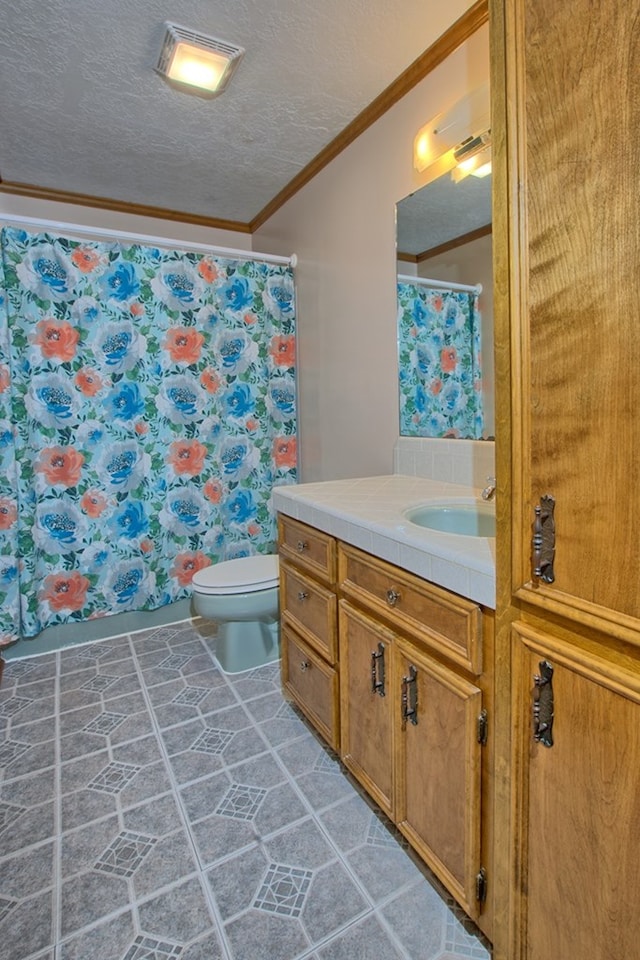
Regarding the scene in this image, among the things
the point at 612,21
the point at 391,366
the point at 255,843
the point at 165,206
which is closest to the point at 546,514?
the point at 612,21

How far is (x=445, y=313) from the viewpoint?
1848 mm

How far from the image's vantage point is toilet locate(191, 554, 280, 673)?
7.10ft

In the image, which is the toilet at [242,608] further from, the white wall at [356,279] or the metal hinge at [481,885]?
the metal hinge at [481,885]

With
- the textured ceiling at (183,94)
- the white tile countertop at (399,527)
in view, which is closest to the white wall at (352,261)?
the textured ceiling at (183,94)

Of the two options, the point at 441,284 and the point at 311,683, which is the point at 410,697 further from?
the point at 441,284

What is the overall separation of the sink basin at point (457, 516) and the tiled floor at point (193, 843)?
0.85 metres

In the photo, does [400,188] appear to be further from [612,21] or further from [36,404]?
[36,404]

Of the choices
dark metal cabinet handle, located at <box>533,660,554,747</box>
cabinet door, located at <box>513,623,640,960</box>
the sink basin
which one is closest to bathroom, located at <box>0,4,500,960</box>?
the sink basin

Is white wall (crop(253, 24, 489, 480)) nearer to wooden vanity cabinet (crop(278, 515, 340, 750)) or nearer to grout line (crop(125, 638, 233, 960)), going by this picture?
wooden vanity cabinet (crop(278, 515, 340, 750))

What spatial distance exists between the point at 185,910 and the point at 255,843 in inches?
9.0

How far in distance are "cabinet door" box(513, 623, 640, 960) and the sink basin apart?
0.68m

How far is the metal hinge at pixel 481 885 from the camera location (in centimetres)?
102

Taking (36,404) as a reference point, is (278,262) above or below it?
above

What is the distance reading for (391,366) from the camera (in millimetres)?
2080
